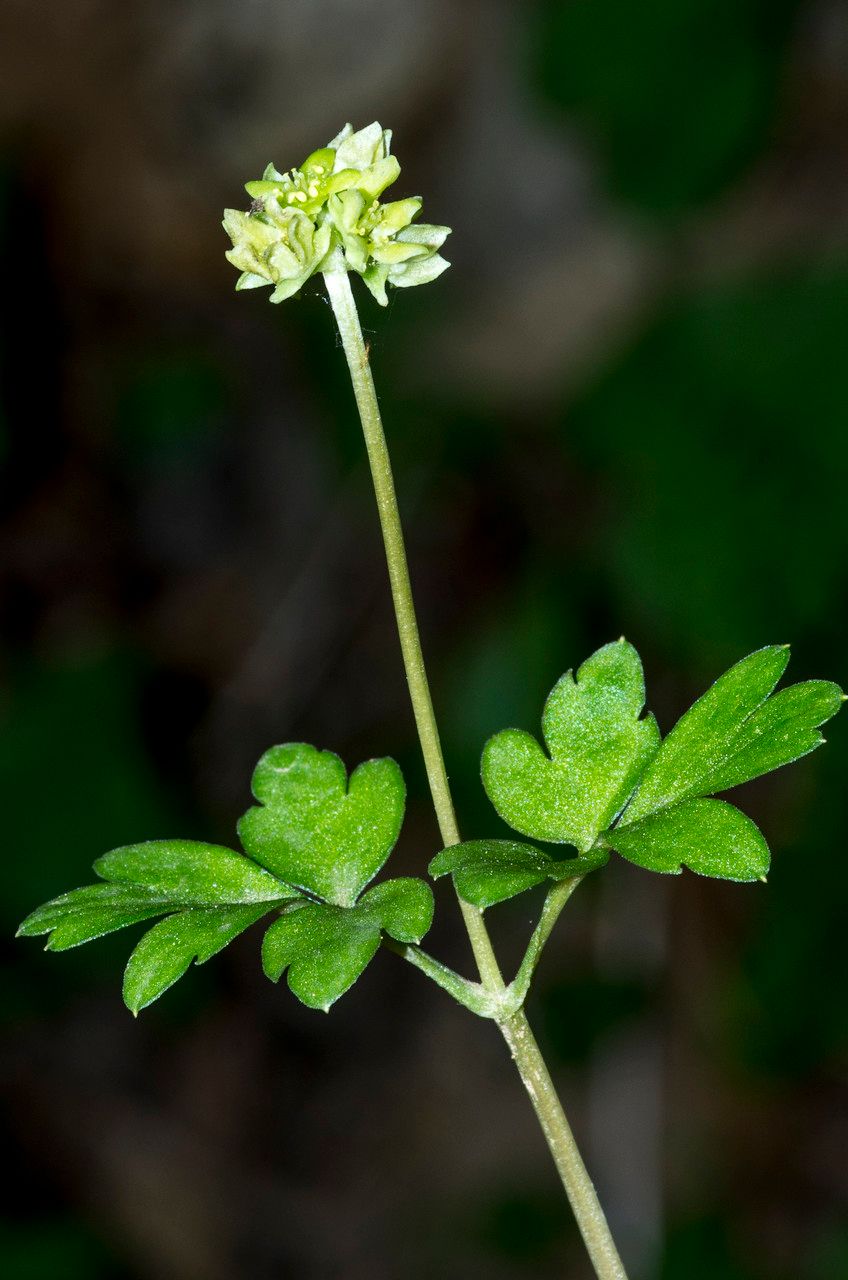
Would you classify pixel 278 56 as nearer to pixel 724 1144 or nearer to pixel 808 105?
pixel 808 105

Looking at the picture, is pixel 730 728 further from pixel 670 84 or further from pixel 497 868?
pixel 670 84

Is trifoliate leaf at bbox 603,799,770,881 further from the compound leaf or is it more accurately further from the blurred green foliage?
the blurred green foliage

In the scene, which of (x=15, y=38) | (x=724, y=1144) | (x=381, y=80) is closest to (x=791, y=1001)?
(x=724, y=1144)

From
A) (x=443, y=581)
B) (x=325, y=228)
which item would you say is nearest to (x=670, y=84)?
(x=443, y=581)

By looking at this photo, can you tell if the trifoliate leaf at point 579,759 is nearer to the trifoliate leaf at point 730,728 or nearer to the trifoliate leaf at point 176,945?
the trifoliate leaf at point 730,728

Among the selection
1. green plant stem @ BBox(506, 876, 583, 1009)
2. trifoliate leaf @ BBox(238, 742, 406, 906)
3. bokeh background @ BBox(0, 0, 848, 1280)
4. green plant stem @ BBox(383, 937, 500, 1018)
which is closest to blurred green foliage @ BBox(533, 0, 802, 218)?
bokeh background @ BBox(0, 0, 848, 1280)
